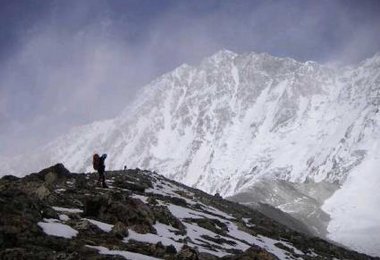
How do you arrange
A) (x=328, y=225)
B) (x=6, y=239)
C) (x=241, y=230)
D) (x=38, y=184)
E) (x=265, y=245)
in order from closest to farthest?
(x=6, y=239) → (x=38, y=184) → (x=265, y=245) → (x=241, y=230) → (x=328, y=225)

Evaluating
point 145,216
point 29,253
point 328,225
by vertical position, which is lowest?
point 29,253

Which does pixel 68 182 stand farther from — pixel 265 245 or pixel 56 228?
pixel 56 228

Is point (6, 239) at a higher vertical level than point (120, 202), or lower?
lower

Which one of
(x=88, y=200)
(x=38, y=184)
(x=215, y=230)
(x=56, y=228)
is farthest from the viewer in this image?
(x=215, y=230)

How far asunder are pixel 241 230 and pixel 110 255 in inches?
865

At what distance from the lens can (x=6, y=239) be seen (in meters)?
18.8

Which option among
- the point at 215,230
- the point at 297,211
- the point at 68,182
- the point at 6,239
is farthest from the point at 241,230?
the point at 297,211

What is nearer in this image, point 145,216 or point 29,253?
point 29,253

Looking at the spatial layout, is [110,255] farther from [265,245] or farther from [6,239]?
[265,245]

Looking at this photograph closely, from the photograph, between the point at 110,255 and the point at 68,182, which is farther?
the point at 68,182

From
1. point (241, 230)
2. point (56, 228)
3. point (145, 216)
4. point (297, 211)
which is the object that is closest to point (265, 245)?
point (241, 230)

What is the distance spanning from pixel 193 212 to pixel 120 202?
1475 cm

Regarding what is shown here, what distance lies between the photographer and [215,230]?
34719 millimetres

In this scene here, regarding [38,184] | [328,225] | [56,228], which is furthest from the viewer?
[328,225]
